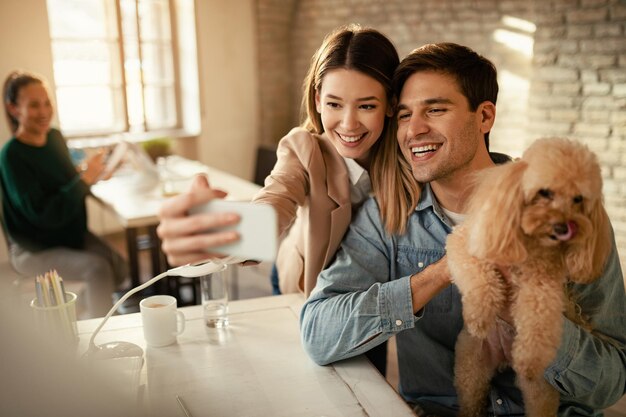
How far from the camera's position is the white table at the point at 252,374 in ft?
4.03

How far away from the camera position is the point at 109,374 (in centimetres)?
46

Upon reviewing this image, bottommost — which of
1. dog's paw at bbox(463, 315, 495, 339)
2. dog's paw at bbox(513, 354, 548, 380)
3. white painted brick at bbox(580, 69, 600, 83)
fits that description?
dog's paw at bbox(513, 354, 548, 380)

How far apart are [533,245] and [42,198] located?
2.56m

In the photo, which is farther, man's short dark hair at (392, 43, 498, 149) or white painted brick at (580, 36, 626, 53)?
white painted brick at (580, 36, 626, 53)

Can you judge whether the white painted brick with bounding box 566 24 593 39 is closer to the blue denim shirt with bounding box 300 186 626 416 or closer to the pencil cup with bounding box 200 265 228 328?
the blue denim shirt with bounding box 300 186 626 416

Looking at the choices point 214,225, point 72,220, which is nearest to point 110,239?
point 72,220

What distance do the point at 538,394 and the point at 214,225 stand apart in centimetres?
97

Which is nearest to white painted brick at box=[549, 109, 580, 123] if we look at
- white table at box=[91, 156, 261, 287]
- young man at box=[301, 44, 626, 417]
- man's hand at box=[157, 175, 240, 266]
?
white table at box=[91, 156, 261, 287]

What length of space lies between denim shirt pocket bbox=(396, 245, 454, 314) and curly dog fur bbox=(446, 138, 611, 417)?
10.4 inches

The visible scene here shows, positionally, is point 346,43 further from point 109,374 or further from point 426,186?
point 109,374

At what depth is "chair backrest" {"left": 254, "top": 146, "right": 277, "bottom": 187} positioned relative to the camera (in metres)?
4.70

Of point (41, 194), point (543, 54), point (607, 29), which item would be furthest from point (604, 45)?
point (41, 194)

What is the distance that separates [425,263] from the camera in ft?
5.28

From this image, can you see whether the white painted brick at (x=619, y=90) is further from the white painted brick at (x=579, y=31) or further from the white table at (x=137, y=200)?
the white table at (x=137, y=200)
